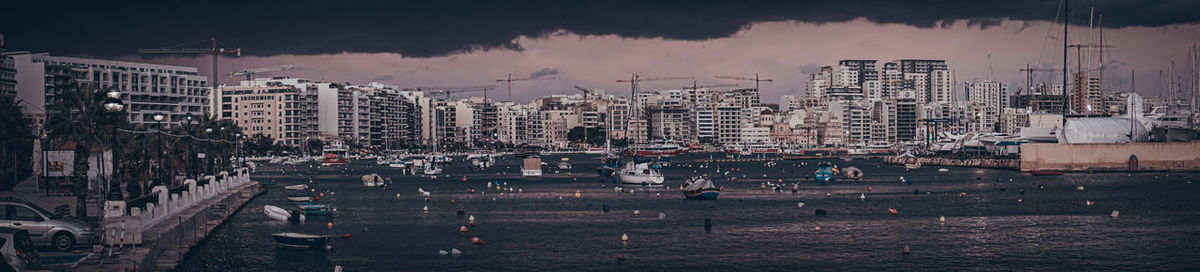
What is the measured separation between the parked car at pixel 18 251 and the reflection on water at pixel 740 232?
34.0 feet

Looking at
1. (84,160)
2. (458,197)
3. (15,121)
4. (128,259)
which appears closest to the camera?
(128,259)

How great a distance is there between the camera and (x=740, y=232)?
60.2 m

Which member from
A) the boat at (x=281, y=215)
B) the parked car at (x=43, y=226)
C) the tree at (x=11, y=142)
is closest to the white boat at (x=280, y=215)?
the boat at (x=281, y=215)

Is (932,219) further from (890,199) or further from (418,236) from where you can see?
(418,236)

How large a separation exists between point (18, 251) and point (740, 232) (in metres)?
37.3

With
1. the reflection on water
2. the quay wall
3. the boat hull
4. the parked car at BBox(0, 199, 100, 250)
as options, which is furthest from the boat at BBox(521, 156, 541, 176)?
the parked car at BBox(0, 199, 100, 250)

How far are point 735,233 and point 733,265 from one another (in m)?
13.7

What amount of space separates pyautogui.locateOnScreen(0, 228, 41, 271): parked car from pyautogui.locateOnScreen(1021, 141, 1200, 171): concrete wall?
128361 millimetres

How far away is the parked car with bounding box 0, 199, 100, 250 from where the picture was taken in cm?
3934

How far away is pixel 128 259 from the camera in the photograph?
119ft

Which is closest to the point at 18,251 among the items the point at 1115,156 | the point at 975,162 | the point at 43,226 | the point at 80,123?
the point at 43,226

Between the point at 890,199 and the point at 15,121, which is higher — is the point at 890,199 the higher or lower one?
the lower one

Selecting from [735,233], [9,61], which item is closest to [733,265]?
[735,233]

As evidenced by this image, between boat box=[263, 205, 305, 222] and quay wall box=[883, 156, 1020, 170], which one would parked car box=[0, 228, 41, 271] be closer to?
boat box=[263, 205, 305, 222]
